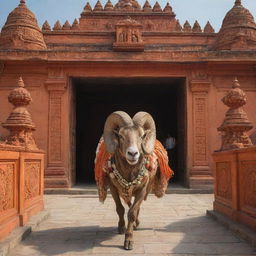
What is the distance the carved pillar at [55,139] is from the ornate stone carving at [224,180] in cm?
555

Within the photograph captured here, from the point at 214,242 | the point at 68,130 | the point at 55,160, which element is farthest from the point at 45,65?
the point at 214,242

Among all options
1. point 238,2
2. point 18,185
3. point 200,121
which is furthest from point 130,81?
point 18,185

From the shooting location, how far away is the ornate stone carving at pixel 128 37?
37.6 feet

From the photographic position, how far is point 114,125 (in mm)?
4480

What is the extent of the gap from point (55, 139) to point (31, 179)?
4.98 metres

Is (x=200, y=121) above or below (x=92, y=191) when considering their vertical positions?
above

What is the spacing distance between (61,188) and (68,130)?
191 centimetres

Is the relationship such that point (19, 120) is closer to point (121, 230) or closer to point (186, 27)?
point (121, 230)

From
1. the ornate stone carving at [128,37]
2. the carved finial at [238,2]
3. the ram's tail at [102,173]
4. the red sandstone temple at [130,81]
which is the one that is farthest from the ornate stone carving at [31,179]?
the carved finial at [238,2]

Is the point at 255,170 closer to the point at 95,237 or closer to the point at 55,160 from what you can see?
the point at 95,237

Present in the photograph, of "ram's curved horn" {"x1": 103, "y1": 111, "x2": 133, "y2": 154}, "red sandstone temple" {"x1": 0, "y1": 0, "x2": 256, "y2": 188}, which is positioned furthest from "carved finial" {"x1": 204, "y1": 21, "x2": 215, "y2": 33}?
"ram's curved horn" {"x1": 103, "y1": 111, "x2": 133, "y2": 154}

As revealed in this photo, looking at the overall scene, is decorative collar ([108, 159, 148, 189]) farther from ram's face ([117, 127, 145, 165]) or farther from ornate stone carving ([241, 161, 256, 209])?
ornate stone carving ([241, 161, 256, 209])

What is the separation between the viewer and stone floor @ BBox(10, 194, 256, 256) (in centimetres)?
400

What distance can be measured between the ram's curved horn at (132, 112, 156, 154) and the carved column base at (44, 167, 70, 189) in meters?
6.65
